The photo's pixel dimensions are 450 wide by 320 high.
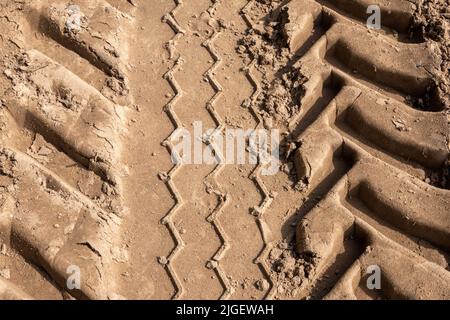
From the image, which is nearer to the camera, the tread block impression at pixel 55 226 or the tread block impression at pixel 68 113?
the tread block impression at pixel 55 226

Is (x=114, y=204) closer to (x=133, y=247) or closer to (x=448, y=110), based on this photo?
(x=133, y=247)

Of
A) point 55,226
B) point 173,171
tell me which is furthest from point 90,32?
point 55,226

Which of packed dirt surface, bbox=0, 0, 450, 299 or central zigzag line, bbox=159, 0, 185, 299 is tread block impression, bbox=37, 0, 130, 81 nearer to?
packed dirt surface, bbox=0, 0, 450, 299

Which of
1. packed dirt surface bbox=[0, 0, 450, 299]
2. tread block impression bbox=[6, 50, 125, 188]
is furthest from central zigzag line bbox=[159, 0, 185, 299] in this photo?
tread block impression bbox=[6, 50, 125, 188]

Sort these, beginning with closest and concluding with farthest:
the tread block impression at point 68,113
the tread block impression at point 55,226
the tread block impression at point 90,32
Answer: the tread block impression at point 55,226, the tread block impression at point 68,113, the tread block impression at point 90,32

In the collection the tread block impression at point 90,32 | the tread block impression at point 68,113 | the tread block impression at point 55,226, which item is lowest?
the tread block impression at point 55,226

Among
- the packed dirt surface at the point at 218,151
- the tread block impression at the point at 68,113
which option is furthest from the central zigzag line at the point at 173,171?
the tread block impression at the point at 68,113

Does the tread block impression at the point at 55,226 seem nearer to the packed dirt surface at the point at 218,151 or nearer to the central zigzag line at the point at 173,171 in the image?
the packed dirt surface at the point at 218,151

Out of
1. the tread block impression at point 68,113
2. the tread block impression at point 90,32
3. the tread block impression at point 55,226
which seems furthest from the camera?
the tread block impression at point 90,32
